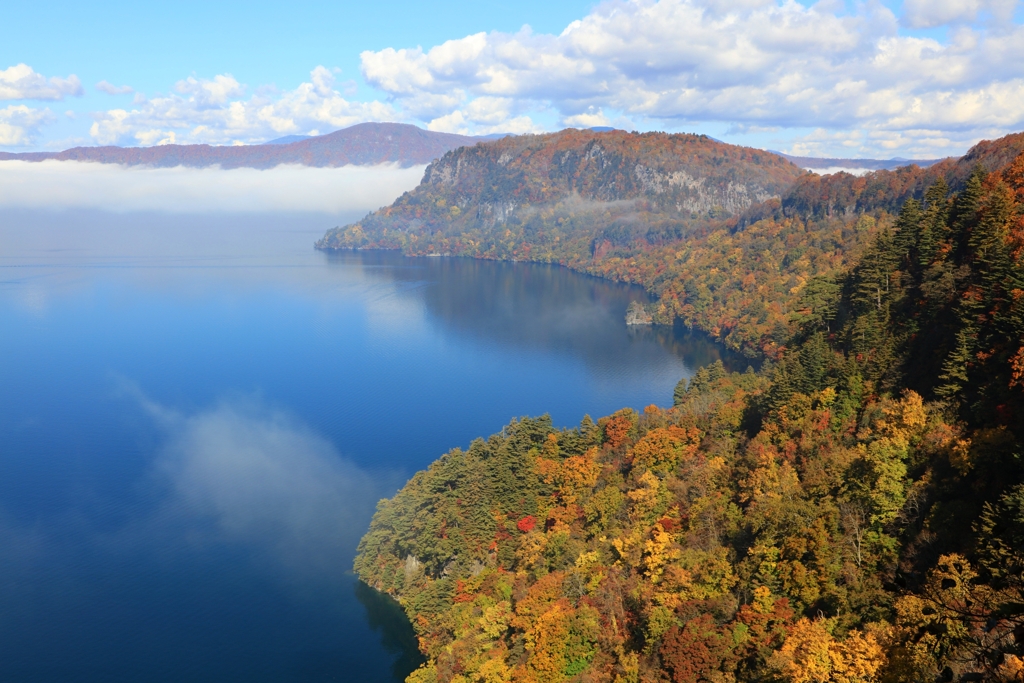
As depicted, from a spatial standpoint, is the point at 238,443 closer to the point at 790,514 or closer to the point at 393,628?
the point at 393,628

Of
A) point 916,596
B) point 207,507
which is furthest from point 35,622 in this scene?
point 916,596

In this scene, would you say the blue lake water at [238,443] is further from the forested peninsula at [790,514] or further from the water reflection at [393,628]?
the forested peninsula at [790,514]

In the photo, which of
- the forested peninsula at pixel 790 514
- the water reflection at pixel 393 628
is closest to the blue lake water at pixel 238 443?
the water reflection at pixel 393 628

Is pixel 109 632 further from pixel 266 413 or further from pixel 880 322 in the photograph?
pixel 880 322

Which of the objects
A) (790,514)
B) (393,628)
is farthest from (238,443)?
(790,514)

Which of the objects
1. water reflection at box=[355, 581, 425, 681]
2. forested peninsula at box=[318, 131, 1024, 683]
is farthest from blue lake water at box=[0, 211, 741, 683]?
forested peninsula at box=[318, 131, 1024, 683]

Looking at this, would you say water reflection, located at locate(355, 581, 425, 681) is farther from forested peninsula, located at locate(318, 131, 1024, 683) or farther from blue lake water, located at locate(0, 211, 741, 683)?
forested peninsula, located at locate(318, 131, 1024, 683)
